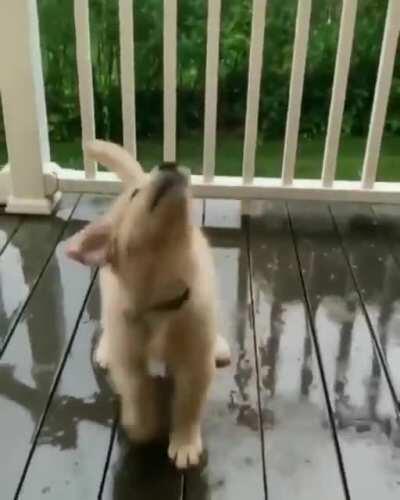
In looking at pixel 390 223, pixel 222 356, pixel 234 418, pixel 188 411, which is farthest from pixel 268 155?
pixel 188 411

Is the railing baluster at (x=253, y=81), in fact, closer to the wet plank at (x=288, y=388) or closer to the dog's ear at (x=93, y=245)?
the wet plank at (x=288, y=388)

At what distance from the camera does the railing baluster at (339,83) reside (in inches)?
73.0

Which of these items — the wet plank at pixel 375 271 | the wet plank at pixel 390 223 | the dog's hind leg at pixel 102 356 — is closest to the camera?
the dog's hind leg at pixel 102 356

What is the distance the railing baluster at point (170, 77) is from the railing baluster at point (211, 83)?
0.09 m

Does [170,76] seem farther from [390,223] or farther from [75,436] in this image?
[75,436]

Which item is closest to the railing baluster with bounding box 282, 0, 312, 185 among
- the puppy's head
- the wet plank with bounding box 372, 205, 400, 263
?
the wet plank with bounding box 372, 205, 400, 263

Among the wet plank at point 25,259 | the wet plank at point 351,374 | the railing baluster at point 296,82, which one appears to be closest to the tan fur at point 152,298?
the wet plank at point 351,374

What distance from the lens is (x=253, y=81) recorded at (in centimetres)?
193

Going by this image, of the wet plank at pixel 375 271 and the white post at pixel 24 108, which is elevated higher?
the white post at pixel 24 108

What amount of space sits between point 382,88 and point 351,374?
857mm

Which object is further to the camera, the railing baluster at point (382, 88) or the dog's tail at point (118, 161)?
the railing baluster at point (382, 88)

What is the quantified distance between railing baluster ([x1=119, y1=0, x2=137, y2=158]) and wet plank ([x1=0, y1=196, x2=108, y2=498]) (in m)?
0.35

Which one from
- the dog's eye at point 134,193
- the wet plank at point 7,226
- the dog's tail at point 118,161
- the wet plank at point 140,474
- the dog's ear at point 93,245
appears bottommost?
the wet plank at point 140,474

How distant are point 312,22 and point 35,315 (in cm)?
127
